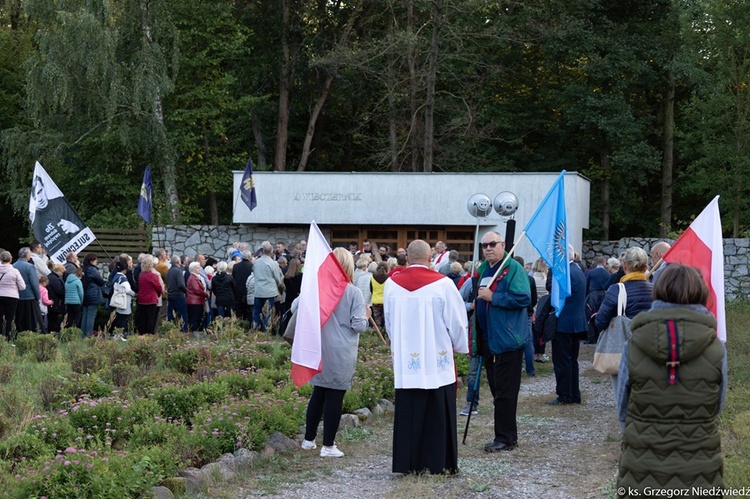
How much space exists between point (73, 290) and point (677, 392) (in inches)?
557

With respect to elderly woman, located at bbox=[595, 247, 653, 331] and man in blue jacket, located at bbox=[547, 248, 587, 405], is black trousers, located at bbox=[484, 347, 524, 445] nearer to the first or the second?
elderly woman, located at bbox=[595, 247, 653, 331]

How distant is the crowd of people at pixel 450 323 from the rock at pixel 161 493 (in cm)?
190

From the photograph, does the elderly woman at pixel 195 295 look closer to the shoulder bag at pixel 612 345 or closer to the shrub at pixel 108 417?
the shrub at pixel 108 417

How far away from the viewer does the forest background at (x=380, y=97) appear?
33438 millimetres

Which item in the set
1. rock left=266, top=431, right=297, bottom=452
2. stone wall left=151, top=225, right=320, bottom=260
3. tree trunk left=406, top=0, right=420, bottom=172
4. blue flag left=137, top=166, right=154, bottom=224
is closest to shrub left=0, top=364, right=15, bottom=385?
rock left=266, top=431, right=297, bottom=452

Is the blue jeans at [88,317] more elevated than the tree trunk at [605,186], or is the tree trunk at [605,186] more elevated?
the tree trunk at [605,186]

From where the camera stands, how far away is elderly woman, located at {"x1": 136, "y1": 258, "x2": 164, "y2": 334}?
1772 centimetres

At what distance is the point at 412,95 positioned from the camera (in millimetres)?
36812

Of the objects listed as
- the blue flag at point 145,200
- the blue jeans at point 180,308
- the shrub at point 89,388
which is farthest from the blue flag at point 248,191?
the shrub at point 89,388

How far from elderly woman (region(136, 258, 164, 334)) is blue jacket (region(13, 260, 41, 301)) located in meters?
1.76

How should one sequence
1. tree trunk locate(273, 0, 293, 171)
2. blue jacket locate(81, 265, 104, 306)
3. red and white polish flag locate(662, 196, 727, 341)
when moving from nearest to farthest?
red and white polish flag locate(662, 196, 727, 341) → blue jacket locate(81, 265, 104, 306) → tree trunk locate(273, 0, 293, 171)

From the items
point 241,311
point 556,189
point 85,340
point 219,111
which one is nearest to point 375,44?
point 219,111

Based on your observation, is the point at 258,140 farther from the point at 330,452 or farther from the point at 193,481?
the point at 193,481

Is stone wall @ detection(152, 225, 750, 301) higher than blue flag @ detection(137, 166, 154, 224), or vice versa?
blue flag @ detection(137, 166, 154, 224)
